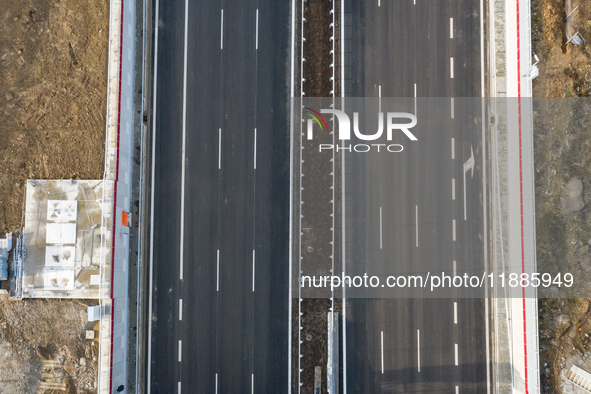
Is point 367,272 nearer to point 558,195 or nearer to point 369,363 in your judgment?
point 369,363

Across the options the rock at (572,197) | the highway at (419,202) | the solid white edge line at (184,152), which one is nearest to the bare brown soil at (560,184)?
the rock at (572,197)

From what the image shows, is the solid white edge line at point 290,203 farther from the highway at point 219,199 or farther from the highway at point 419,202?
the highway at point 419,202

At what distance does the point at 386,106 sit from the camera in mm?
25641

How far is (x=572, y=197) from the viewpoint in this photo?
24.4 meters

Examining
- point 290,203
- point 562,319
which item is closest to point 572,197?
point 562,319

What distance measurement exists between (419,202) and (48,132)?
27455 millimetres

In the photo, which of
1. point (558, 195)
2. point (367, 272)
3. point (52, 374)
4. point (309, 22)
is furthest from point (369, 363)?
point (309, 22)

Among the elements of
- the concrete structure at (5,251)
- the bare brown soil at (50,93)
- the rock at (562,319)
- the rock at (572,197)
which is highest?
the bare brown soil at (50,93)

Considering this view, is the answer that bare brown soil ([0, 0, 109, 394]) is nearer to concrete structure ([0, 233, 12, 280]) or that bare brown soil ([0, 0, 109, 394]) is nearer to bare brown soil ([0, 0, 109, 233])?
bare brown soil ([0, 0, 109, 233])

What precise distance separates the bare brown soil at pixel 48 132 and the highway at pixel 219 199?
4190 millimetres

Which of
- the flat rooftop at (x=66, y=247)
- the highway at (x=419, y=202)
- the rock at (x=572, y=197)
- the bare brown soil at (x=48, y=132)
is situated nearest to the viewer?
the flat rooftop at (x=66, y=247)

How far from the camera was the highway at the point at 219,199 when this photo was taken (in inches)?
983

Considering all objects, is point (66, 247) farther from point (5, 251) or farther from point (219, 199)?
point (219, 199)

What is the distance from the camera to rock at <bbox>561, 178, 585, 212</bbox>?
80.1 ft
